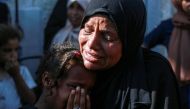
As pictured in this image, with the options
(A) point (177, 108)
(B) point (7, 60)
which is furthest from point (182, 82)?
(A) point (177, 108)

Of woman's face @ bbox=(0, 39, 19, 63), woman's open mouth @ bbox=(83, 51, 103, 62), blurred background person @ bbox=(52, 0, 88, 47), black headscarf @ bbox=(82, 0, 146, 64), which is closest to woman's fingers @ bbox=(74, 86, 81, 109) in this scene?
woman's open mouth @ bbox=(83, 51, 103, 62)

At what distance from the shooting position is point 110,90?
2.12 metres

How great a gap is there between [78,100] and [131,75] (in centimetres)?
23

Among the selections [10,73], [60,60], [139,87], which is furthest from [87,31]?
[10,73]

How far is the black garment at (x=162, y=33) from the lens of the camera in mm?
4015

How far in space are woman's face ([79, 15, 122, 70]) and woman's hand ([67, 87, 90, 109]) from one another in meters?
0.10

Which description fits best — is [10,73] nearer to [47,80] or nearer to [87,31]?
[47,80]

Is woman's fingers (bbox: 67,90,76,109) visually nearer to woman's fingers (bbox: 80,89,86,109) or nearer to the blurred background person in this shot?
woman's fingers (bbox: 80,89,86,109)

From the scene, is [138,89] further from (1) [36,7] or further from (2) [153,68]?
(1) [36,7]

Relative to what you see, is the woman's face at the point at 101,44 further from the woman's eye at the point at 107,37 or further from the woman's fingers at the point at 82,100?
the woman's fingers at the point at 82,100

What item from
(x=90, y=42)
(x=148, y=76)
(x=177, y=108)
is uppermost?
(x=90, y=42)

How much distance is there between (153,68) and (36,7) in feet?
10.5

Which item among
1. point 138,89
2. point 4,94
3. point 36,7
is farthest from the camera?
point 36,7

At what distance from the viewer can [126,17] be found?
2.11 metres
